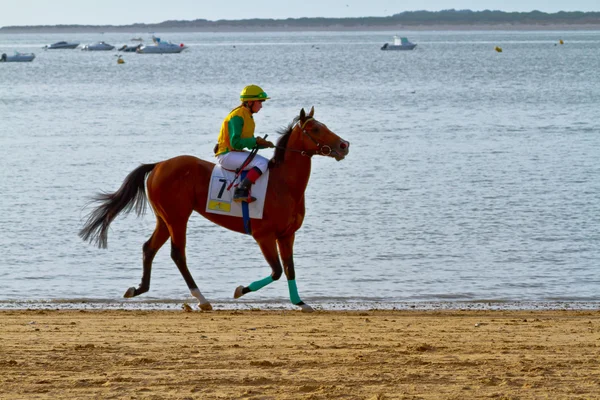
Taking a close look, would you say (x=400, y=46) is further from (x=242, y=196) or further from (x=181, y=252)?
(x=242, y=196)

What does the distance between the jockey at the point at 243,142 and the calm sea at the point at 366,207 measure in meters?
2.18

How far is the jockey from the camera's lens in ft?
37.5

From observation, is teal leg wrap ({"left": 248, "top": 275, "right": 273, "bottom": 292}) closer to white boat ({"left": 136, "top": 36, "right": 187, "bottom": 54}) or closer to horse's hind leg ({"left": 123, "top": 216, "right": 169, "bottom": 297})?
horse's hind leg ({"left": 123, "top": 216, "right": 169, "bottom": 297})

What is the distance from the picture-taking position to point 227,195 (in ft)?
38.0

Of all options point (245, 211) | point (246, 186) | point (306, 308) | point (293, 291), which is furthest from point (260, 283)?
point (246, 186)

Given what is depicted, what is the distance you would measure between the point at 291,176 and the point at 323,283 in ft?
10.7

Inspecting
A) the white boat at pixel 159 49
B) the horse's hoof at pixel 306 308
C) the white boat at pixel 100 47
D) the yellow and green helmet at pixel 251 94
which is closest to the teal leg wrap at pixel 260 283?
the horse's hoof at pixel 306 308

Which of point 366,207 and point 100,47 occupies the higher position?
point 366,207

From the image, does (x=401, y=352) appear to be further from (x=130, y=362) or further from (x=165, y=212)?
(x=165, y=212)

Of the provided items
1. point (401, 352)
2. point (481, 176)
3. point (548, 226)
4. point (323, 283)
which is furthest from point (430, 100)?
point (401, 352)

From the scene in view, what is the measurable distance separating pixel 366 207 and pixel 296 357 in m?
12.6

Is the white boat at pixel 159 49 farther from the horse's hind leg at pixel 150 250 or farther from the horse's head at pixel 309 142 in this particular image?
the horse's head at pixel 309 142

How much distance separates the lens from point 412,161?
2903cm

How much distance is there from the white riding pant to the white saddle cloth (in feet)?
0.25
